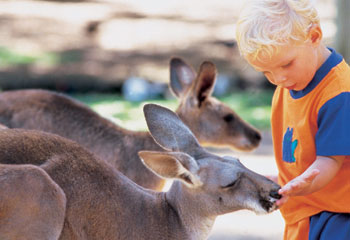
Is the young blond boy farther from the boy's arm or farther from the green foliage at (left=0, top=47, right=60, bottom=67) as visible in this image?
the green foliage at (left=0, top=47, right=60, bottom=67)

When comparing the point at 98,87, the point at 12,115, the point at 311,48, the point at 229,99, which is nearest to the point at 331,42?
the point at 229,99

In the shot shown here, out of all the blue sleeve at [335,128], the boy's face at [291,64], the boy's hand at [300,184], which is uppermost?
the boy's face at [291,64]

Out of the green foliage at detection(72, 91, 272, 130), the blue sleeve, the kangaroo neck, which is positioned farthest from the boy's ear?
the green foliage at detection(72, 91, 272, 130)

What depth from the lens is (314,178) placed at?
2.87m

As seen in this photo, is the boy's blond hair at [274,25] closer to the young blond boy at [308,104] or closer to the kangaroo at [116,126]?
the young blond boy at [308,104]

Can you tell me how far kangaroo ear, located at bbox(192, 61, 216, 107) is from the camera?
467 centimetres

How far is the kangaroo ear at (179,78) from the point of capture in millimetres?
5109

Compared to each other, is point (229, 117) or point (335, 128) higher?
point (335, 128)

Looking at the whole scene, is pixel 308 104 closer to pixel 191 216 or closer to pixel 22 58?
pixel 191 216

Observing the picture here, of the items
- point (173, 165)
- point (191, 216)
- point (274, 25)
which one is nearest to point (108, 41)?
point (191, 216)

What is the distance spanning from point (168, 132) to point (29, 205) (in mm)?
829

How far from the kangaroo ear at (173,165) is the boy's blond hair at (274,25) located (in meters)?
0.53

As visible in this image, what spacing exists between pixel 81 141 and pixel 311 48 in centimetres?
209

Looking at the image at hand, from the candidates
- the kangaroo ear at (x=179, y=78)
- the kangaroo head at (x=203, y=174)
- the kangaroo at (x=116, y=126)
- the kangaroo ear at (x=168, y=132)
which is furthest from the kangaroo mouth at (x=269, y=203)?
the kangaroo ear at (x=179, y=78)
